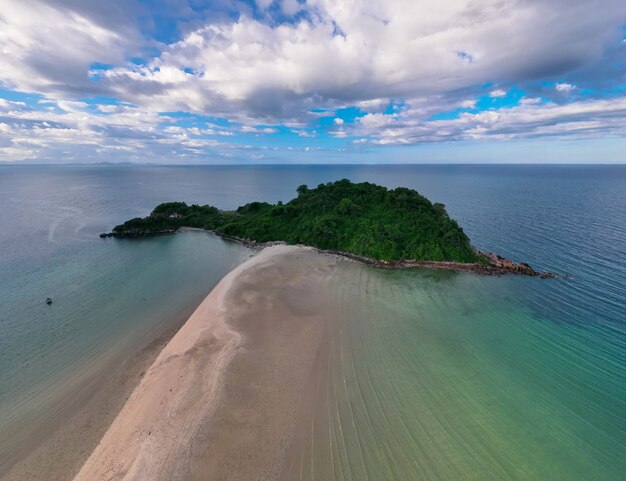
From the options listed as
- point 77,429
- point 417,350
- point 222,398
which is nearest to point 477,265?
point 417,350

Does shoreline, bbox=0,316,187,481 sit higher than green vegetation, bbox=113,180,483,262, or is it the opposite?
green vegetation, bbox=113,180,483,262

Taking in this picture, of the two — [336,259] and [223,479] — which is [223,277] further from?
[223,479]

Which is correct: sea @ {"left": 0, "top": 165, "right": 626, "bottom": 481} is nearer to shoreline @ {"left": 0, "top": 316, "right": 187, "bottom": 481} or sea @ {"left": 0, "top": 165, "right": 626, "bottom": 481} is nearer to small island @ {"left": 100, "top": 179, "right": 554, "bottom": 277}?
shoreline @ {"left": 0, "top": 316, "right": 187, "bottom": 481}

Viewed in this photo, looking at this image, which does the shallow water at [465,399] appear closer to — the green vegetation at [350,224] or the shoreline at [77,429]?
the shoreline at [77,429]

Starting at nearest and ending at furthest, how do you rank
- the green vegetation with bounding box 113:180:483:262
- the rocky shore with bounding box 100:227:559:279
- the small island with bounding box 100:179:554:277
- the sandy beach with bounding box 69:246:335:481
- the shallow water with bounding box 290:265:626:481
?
the sandy beach with bounding box 69:246:335:481, the shallow water with bounding box 290:265:626:481, the rocky shore with bounding box 100:227:559:279, the small island with bounding box 100:179:554:277, the green vegetation with bounding box 113:180:483:262

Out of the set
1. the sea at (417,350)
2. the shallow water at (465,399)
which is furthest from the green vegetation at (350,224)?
the shallow water at (465,399)

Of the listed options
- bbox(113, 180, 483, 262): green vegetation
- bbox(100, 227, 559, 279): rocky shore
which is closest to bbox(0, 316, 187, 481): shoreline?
bbox(100, 227, 559, 279): rocky shore

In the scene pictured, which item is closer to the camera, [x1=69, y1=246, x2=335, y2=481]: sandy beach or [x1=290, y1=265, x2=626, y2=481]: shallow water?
[x1=69, y1=246, x2=335, y2=481]: sandy beach
